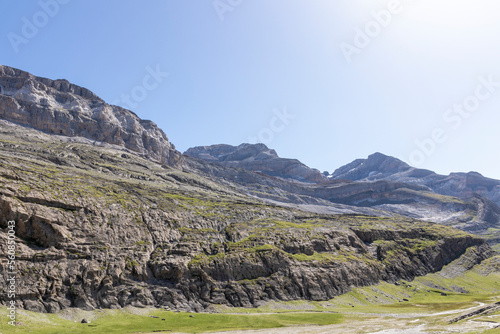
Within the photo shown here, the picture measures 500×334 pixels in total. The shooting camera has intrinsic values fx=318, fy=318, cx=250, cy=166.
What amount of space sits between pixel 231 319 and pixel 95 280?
39.5m

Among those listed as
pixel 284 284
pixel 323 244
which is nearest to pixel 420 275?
pixel 323 244

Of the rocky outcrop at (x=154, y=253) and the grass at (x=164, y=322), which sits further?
the rocky outcrop at (x=154, y=253)

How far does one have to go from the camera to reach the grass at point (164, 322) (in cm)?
6700

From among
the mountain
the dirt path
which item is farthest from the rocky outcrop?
the dirt path

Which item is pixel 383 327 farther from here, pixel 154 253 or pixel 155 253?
pixel 154 253

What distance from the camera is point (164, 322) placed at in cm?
7906

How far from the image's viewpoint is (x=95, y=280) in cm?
8894

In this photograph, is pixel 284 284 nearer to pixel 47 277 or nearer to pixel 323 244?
pixel 323 244

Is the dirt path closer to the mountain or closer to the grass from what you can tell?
the grass

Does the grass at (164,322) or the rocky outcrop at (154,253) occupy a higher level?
the rocky outcrop at (154,253)

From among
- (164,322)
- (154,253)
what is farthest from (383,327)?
(154,253)

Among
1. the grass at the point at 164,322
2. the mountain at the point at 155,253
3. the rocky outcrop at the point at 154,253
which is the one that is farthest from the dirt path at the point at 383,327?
the rocky outcrop at the point at 154,253

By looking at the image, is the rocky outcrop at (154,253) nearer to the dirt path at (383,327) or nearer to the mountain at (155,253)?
the mountain at (155,253)

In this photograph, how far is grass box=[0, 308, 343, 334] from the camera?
220ft
